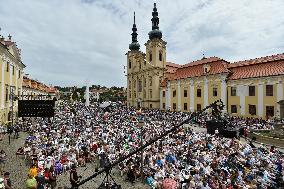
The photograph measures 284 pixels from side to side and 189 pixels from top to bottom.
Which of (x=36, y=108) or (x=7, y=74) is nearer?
(x=36, y=108)

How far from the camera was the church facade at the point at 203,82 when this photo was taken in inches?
1430

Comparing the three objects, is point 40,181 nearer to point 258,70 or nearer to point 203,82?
point 258,70

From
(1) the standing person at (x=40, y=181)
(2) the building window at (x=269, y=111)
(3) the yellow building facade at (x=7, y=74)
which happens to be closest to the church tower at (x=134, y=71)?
(2) the building window at (x=269, y=111)

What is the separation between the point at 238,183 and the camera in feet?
38.6

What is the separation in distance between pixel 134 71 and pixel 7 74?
41593 mm

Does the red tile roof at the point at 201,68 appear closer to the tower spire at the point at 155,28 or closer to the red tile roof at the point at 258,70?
the red tile roof at the point at 258,70

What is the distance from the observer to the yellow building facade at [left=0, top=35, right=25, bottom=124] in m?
29.0

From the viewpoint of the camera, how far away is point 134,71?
7000 cm

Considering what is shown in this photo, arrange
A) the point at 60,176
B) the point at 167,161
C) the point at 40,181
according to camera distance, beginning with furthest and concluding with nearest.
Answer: the point at 167,161
the point at 60,176
the point at 40,181

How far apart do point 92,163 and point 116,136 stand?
4943mm

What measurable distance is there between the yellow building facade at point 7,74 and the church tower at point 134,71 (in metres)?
35.3

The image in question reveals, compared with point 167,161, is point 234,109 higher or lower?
higher

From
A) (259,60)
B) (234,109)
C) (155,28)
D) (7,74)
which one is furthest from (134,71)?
(7,74)

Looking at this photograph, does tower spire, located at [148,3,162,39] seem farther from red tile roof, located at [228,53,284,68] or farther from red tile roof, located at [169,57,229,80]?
red tile roof, located at [228,53,284,68]
